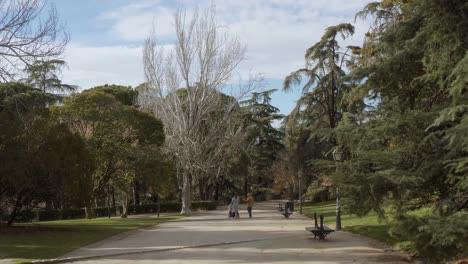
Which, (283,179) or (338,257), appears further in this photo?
(283,179)

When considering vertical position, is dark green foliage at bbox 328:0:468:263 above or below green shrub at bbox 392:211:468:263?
above

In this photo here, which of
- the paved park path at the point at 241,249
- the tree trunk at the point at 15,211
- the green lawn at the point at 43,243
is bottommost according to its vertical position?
the paved park path at the point at 241,249

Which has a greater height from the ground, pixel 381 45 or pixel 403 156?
pixel 381 45

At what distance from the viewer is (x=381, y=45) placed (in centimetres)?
1327

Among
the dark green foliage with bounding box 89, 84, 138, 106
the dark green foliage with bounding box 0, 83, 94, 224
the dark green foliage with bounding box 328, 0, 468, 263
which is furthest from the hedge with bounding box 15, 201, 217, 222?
the dark green foliage with bounding box 328, 0, 468, 263

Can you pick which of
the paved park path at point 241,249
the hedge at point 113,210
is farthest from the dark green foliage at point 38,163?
the hedge at point 113,210

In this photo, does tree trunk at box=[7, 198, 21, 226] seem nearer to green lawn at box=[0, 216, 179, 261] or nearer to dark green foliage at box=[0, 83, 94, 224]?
dark green foliage at box=[0, 83, 94, 224]

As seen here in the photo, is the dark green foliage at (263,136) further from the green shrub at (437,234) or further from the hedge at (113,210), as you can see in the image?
the green shrub at (437,234)

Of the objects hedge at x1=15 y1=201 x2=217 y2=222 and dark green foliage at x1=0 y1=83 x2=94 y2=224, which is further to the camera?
hedge at x1=15 y1=201 x2=217 y2=222

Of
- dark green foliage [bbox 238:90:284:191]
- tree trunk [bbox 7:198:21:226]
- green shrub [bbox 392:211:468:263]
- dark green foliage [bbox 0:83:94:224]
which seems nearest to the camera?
green shrub [bbox 392:211:468:263]

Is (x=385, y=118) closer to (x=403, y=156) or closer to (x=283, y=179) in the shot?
(x=403, y=156)

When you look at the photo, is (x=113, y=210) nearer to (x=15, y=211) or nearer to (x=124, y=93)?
(x=124, y=93)

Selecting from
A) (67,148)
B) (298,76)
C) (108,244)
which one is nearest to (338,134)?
(108,244)

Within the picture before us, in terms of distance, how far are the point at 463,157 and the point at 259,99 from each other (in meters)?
65.1
